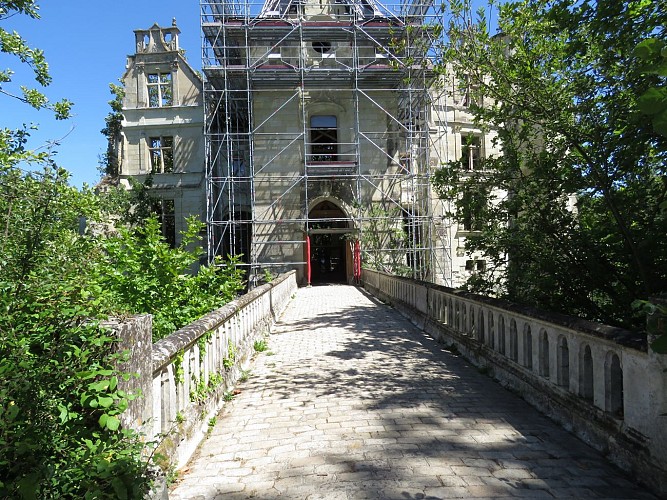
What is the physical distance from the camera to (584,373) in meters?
4.14

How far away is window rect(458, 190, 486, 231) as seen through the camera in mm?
7523

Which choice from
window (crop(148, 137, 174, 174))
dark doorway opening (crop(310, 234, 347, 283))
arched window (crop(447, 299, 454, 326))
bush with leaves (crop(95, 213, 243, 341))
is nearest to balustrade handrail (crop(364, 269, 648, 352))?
arched window (crop(447, 299, 454, 326))

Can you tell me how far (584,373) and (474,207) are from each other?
12.6 ft

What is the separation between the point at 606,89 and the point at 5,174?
7.14 m

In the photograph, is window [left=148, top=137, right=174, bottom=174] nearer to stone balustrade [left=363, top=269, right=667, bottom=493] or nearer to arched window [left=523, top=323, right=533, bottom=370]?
stone balustrade [left=363, top=269, right=667, bottom=493]

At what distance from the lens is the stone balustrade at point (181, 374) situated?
3.00m

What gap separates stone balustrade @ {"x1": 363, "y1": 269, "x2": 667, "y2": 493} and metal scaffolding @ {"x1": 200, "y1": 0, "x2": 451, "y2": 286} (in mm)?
16185

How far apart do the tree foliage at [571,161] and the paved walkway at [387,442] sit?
1981 millimetres

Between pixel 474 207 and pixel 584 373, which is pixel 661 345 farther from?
pixel 474 207

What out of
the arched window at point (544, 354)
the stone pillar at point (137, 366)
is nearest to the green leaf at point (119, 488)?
the stone pillar at point (137, 366)

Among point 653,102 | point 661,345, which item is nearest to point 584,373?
point 661,345

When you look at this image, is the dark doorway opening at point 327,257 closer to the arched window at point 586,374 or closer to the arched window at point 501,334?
the arched window at point 501,334

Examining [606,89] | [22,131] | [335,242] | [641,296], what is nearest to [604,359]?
[641,296]

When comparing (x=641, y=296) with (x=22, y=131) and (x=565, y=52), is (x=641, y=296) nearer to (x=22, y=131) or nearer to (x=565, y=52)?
(x=565, y=52)
